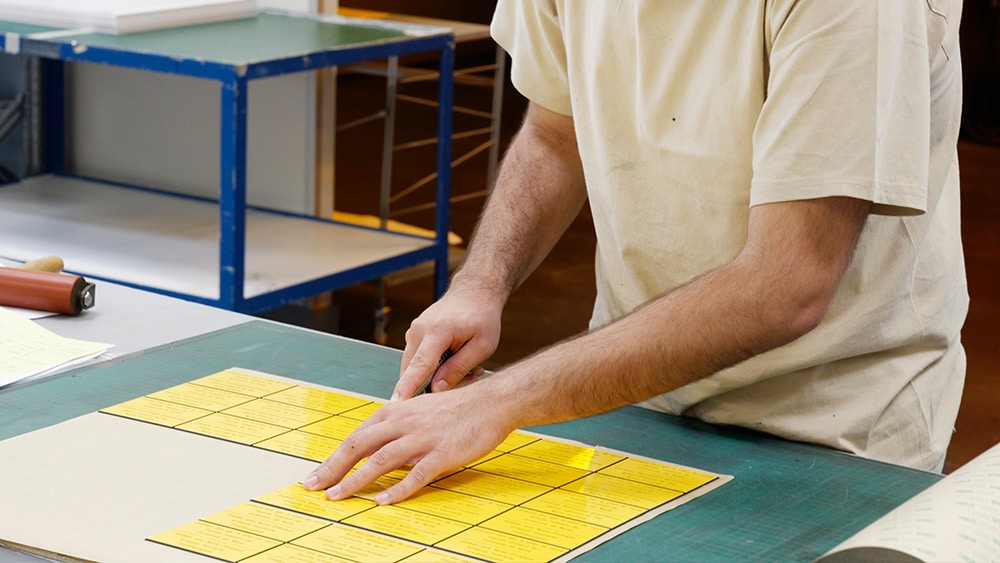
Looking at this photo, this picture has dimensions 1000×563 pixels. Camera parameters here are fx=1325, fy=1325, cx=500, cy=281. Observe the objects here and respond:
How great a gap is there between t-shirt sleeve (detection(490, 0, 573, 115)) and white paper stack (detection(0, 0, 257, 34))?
136cm

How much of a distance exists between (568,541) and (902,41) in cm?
51

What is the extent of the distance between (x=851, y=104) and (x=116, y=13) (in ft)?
6.43

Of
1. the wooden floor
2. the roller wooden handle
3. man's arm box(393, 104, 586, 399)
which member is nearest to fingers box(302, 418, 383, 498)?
man's arm box(393, 104, 586, 399)

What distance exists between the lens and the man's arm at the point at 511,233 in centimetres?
138

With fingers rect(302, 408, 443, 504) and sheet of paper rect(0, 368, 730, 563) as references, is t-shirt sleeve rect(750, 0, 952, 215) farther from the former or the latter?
fingers rect(302, 408, 443, 504)

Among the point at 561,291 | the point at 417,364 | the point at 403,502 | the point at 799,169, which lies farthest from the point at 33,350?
the point at 561,291

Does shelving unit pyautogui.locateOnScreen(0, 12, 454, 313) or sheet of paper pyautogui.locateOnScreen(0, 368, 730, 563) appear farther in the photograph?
shelving unit pyautogui.locateOnScreen(0, 12, 454, 313)

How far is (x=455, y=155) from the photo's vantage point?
22.4 feet

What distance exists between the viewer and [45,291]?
1529 mm

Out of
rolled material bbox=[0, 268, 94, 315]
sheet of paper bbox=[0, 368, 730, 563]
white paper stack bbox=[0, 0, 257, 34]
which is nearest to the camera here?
sheet of paper bbox=[0, 368, 730, 563]

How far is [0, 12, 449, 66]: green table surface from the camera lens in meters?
2.55

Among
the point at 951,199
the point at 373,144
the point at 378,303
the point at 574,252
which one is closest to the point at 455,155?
the point at 373,144

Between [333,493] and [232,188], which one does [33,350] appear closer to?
[333,493]

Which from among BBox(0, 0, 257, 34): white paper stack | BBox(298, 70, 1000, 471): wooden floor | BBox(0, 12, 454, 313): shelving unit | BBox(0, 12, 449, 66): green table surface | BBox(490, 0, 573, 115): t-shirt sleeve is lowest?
BBox(298, 70, 1000, 471): wooden floor
